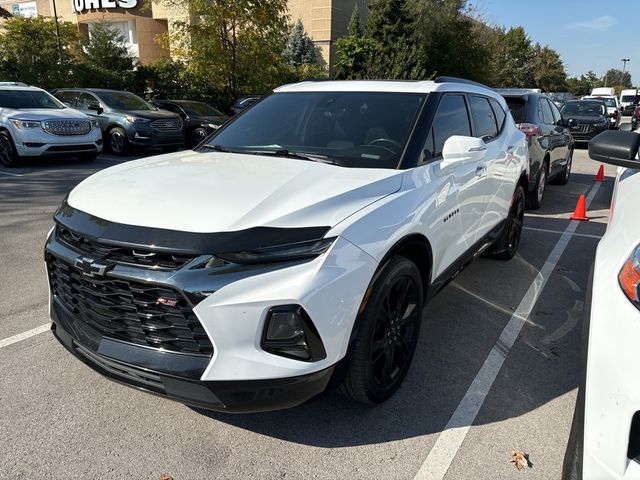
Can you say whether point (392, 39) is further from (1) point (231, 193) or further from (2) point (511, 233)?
(1) point (231, 193)

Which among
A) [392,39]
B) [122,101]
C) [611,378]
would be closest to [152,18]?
[392,39]

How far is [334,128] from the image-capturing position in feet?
11.7

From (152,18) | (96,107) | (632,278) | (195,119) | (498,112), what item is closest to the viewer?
(632,278)

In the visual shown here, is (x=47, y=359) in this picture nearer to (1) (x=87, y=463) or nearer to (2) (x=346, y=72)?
(1) (x=87, y=463)

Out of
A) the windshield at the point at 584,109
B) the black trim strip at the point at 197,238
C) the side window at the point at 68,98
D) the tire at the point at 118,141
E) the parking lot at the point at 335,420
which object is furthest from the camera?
the windshield at the point at 584,109

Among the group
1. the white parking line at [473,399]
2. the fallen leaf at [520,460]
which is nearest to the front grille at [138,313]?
the white parking line at [473,399]

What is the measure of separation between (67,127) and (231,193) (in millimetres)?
9469

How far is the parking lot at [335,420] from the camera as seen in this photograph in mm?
2436

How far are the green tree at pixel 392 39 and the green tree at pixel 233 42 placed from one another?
1147 cm

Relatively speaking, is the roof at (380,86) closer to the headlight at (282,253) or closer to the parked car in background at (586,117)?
the headlight at (282,253)

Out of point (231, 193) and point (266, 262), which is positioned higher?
point (231, 193)

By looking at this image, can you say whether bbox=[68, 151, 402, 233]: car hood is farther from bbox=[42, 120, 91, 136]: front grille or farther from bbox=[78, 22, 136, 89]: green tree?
bbox=[78, 22, 136, 89]: green tree

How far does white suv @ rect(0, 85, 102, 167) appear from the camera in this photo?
10039 mm

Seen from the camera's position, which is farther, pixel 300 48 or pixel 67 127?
pixel 300 48
